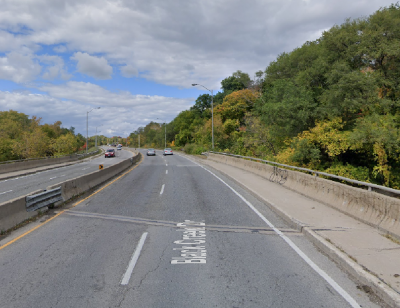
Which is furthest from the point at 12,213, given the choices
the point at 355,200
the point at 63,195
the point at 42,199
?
the point at 355,200

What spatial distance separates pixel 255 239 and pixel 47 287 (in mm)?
4449

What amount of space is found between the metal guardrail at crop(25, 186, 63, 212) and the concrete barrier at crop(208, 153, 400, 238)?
9.17 metres

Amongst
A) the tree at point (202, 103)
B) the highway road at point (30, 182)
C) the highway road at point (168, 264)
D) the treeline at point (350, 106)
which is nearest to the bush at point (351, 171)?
the treeline at point (350, 106)

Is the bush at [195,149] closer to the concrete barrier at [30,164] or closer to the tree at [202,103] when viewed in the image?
the concrete barrier at [30,164]

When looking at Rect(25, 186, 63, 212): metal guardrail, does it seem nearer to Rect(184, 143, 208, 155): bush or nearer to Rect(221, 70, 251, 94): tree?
Rect(184, 143, 208, 155): bush

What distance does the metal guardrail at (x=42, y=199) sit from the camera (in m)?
9.06

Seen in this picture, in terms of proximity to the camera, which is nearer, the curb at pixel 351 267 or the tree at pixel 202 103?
the curb at pixel 351 267

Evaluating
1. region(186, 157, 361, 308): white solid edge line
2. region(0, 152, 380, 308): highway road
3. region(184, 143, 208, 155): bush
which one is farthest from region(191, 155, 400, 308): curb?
region(184, 143, 208, 155): bush

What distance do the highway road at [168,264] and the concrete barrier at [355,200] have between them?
1.83 m

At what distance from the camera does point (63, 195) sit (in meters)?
11.6

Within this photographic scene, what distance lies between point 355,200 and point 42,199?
9389 mm

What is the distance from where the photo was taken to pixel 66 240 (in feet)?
23.6

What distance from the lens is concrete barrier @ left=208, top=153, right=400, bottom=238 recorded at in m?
6.90

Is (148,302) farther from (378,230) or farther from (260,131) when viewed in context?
(260,131)
